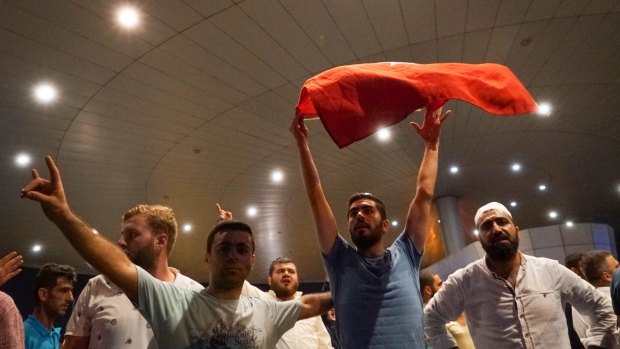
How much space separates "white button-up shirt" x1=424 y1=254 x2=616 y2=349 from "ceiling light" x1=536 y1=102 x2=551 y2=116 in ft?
23.0

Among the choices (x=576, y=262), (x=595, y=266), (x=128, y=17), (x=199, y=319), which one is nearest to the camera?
(x=199, y=319)

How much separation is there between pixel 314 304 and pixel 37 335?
2.63 m

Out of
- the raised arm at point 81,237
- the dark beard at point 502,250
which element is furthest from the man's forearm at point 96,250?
the dark beard at point 502,250

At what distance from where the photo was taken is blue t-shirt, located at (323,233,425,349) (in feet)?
6.69

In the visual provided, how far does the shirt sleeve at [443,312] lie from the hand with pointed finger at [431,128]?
0.91 m

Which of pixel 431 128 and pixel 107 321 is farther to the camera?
pixel 431 128

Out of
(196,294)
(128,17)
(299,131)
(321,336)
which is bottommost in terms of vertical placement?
(321,336)

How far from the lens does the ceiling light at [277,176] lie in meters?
11.0

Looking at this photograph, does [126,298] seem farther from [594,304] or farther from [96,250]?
[594,304]

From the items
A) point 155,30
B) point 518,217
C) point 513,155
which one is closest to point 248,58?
point 155,30

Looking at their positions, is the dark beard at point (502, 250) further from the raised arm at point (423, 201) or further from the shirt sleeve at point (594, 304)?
the raised arm at point (423, 201)

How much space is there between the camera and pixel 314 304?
229 centimetres

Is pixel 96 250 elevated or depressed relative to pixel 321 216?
depressed

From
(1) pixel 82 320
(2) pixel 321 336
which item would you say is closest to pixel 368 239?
(1) pixel 82 320
